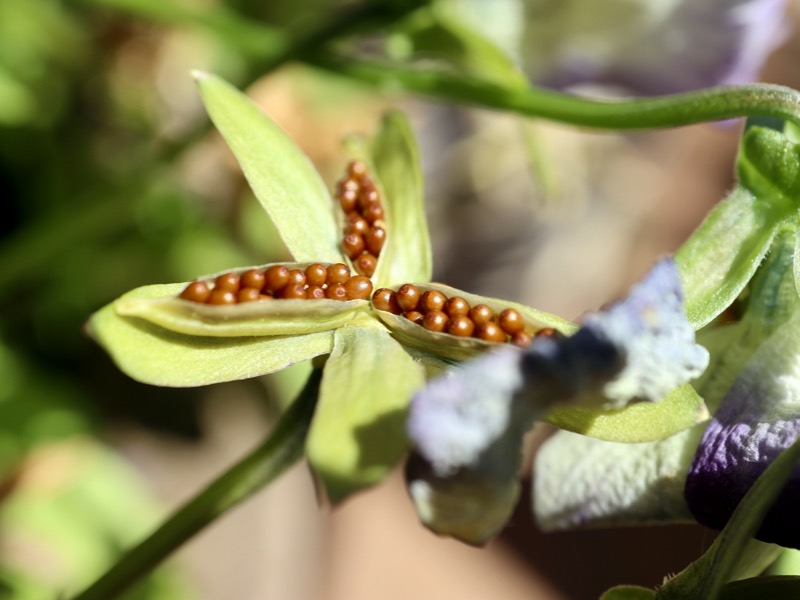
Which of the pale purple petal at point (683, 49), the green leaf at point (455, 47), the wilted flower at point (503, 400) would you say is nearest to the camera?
the wilted flower at point (503, 400)

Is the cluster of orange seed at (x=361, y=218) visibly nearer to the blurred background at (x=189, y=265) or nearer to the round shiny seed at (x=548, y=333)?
the round shiny seed at (x=548, y=333)

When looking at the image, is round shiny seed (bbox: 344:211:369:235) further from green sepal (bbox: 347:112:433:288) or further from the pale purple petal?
the pale purple petal

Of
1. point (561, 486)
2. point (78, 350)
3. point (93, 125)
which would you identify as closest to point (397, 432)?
point (561, 486)

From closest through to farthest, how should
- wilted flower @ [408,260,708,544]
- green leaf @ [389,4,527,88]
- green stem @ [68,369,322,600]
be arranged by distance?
1. wilted flower @ [408,260,708,544]
2. green stem @ [68,369,322,600]
3. green leaf @ [389,4,527,88]

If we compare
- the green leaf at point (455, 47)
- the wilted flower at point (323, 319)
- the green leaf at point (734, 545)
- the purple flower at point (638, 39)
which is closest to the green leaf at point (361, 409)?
the wilted flower at point (323, 319)

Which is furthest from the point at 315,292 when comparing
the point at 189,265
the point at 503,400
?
the point at 189,265

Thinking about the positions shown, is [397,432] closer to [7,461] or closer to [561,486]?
[561,486]

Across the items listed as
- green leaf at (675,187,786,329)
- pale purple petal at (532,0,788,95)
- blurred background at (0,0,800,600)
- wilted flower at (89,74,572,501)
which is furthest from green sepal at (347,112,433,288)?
pale purple petal at (532,0,788,95)

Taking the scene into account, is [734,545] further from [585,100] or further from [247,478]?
[585,100]
